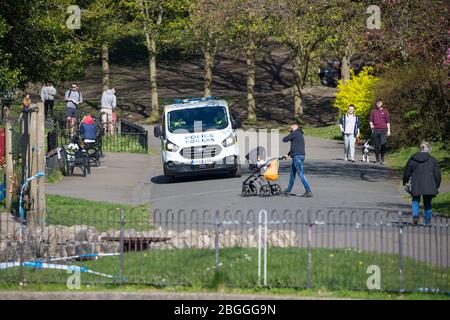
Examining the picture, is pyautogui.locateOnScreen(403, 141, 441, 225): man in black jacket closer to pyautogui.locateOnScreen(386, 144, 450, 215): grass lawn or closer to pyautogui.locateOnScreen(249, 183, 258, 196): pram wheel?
pyautogui.locateOnScreen(386, 144, 450, 215): grass lawn

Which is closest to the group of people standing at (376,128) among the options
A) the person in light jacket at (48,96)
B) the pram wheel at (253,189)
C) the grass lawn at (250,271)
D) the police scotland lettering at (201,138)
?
the police scotland lettering at (201,138)

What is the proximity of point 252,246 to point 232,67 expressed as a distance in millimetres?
47753

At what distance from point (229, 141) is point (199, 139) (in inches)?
29.5

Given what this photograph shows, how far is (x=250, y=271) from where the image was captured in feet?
53.5

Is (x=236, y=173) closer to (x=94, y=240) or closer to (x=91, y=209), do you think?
(x=91, y=209)

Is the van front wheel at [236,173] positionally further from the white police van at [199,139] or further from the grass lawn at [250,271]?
the grass lawn at [250,271]

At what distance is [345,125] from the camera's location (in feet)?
110

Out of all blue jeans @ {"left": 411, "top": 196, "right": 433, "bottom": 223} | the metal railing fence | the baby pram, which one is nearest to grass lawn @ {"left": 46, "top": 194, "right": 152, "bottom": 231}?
the metal railing fence

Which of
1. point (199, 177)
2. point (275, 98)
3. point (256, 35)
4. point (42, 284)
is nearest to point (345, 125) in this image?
point (199, 177)

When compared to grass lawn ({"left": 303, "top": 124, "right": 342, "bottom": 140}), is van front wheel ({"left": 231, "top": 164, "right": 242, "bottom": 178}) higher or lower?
lower

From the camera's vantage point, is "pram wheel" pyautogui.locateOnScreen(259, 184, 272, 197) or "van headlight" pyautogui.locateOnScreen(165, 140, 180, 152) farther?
"van headlight" pyautogui.locateOnScreen(165, 140, 180, 152)

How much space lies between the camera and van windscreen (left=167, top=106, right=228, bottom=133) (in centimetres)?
2983

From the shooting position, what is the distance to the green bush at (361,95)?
38719 mm
